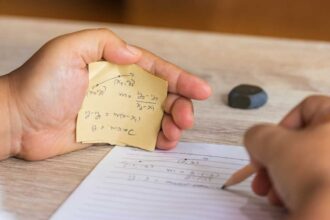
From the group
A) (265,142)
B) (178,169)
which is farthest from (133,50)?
(265,142)

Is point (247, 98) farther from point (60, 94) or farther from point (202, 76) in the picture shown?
point (60, 94)

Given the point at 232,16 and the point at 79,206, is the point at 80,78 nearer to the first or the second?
the point at 79,206

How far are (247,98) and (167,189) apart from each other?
0.29 m

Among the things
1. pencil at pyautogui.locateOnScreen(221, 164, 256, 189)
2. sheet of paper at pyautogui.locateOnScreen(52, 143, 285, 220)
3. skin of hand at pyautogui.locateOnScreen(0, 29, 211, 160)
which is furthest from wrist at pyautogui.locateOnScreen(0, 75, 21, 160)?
pencil at pyautogui.locateOnScreen(221, 164, 256, 189)

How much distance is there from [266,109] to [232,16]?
1393 mm

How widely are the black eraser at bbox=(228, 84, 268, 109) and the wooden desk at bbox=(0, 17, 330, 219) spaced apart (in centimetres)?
1

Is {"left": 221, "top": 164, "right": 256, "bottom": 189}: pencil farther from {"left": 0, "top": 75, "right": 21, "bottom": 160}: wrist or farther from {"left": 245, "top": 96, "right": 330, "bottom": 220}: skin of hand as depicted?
{"left": 0, "top": 75, "right": 21, "bottom": 160}: wrist

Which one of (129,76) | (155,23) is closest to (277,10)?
(155,23)

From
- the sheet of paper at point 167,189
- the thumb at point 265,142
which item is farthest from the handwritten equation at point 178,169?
the thumb at point 265,142

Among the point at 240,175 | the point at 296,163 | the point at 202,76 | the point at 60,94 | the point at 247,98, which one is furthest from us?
the point at 202,76

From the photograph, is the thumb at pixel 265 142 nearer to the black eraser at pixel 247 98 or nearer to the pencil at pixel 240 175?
the pencil at pixel 240 175

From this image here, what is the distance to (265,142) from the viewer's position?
582 mm

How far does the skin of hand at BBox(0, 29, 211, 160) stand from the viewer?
778mm

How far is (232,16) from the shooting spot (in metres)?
2.28
